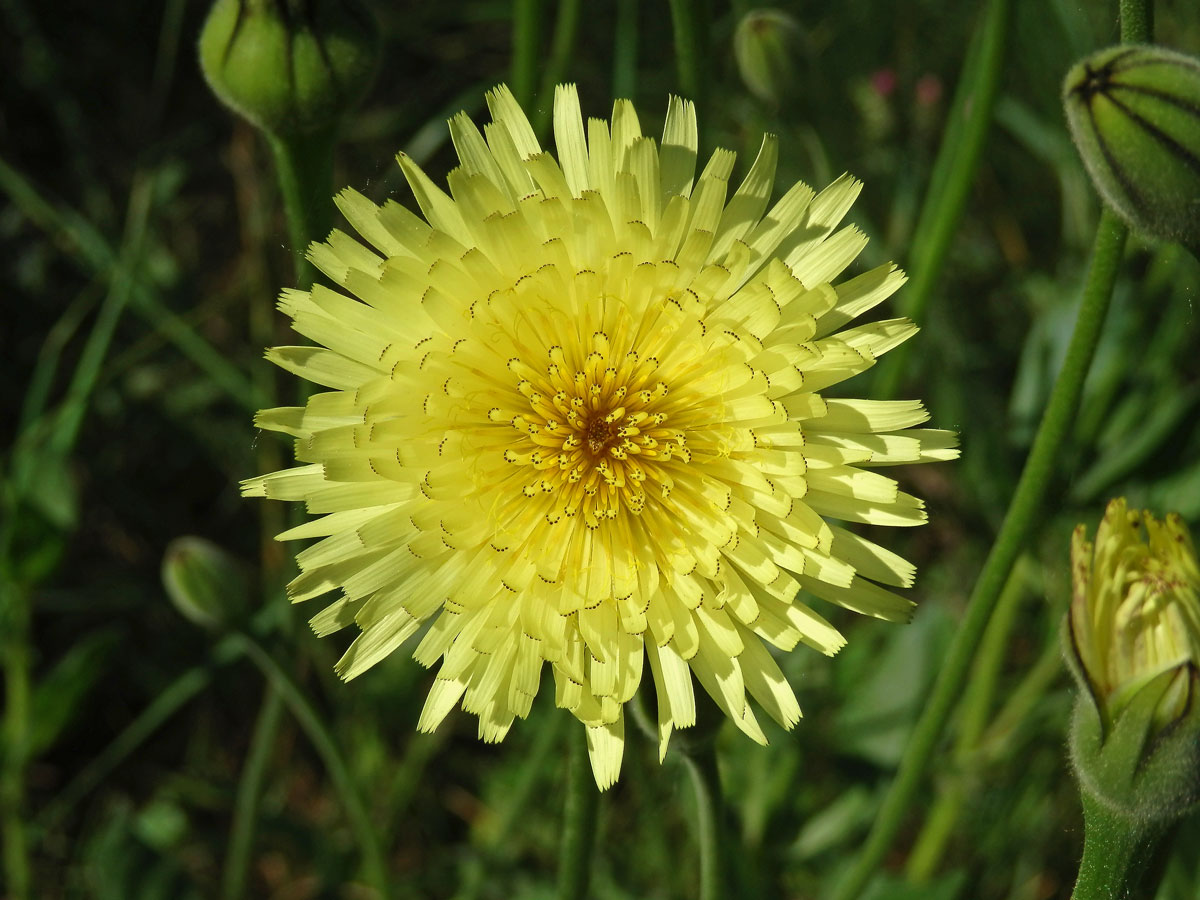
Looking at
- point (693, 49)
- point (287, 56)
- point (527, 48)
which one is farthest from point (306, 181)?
point (693, 49)

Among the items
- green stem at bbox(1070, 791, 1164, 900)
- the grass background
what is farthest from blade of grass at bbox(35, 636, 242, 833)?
green stem at bbox(1070, 791, 1164, 900)

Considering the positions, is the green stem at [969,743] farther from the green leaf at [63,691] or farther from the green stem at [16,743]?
the green stem at [16,743]

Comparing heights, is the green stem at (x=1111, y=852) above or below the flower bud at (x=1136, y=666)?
below

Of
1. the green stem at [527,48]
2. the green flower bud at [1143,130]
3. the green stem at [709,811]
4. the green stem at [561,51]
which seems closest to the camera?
the green flower bud at [1143,130]

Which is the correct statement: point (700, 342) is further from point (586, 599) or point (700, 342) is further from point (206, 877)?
point (206, 877)

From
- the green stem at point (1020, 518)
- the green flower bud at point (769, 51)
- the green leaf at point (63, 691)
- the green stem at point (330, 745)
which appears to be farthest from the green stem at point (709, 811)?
the green leaf at point (63, 691)

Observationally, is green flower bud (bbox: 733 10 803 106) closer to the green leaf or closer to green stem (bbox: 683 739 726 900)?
green stem (bbox: 683 739 726 900)

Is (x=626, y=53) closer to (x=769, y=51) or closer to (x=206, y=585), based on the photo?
(x=769, y=51)
